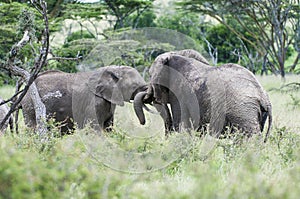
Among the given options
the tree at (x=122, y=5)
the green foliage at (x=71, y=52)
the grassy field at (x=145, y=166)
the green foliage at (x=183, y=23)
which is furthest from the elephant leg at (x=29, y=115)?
the green foliage at (x=183, y=23)

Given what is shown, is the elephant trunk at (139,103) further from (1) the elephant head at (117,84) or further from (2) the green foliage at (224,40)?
(2) the green foliage at (224,40)

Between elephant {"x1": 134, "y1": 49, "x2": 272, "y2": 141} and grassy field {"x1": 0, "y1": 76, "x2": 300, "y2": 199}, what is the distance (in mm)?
233

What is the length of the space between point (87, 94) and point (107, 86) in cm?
26

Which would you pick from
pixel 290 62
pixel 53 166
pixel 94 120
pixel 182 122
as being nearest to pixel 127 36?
pixel 94 120

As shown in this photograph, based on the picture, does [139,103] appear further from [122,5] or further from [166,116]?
[122,5]

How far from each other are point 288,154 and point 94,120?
9.24ft

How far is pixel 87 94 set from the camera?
24.1 feet

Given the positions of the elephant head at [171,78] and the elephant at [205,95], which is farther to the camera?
the elephant head at [171,78]

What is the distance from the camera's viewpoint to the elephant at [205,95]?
214 inches

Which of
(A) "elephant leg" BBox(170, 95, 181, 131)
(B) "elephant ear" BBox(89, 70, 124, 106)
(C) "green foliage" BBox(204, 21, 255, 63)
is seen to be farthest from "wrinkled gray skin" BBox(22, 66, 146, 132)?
(C) "green foliage" BBox(204, 21, 255, 63)

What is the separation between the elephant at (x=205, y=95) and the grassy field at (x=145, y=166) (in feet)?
0.77

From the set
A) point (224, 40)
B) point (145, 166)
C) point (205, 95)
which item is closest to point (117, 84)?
point (205, 95)

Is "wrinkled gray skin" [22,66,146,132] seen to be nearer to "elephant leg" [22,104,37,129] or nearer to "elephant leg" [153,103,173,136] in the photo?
"elephant leg" [22,104,37,129]

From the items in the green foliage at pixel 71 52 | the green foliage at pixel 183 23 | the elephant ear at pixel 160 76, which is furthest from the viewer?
the green foliage at pixel 183 23
